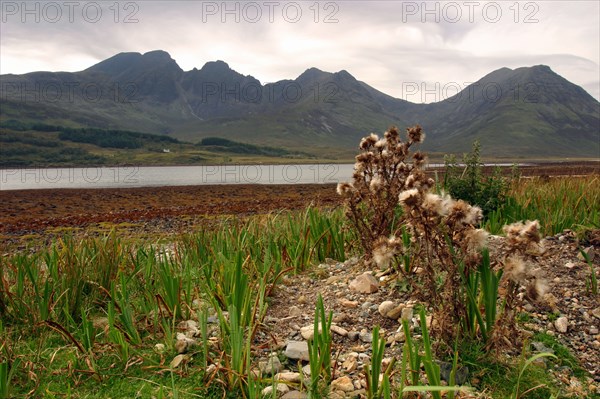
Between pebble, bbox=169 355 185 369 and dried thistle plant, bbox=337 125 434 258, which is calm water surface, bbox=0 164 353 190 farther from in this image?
pebble, bbox=169 355 185 369

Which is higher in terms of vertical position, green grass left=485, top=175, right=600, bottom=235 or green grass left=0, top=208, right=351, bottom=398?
green grass left=485, top=175, right=600, bottom=235

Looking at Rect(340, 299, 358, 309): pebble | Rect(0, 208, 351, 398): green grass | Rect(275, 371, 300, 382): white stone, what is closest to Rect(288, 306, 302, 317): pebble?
Rect(0, 208, 351, 398): green grass

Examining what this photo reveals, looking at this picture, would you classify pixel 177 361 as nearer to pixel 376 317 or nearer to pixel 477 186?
pixel 376 317

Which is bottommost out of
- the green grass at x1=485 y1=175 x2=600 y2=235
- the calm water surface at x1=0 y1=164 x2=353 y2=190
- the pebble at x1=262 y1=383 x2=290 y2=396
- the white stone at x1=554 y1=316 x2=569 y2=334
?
the calm water surface at x1=0 y1=164 x2=353 y2=190

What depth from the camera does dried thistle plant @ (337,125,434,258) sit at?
18.5ft

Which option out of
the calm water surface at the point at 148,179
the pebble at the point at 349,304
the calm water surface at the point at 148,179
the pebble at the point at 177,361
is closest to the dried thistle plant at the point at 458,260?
the pebble at the point at 349,304

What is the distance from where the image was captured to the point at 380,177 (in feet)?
19.2

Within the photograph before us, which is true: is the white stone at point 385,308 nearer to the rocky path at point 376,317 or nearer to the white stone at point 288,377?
the rocky path at point 376,317

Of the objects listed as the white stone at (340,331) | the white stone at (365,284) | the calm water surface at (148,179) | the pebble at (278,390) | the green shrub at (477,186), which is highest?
the green shrub at (477,186)

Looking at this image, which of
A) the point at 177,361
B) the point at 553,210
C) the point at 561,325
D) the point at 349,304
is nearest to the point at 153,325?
the point at 177,361

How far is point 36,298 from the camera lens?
14.8 ft

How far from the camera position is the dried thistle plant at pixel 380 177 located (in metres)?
5.65

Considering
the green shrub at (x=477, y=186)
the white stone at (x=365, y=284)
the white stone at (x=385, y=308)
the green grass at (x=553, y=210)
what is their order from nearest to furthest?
the white stone at (x=385, y=308), the white stone at (x=365, y=284), the green grass at (x=553, y=210), the green shrub at (x=477, y=186)

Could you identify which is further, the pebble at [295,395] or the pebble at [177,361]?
the pebble at [177,361]
